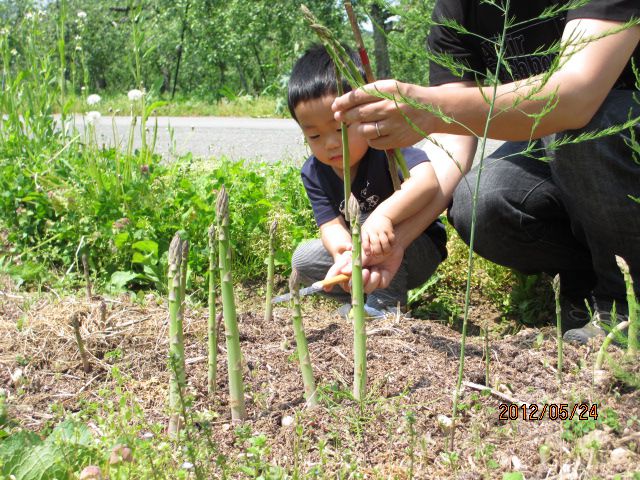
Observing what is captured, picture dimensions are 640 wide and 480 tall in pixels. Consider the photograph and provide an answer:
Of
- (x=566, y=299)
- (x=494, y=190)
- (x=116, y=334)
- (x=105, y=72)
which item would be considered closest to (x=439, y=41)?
(x=494, y=190)

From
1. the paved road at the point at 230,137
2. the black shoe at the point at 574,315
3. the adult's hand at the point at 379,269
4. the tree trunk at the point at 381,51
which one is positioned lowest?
the black shoe at the point at 574,315

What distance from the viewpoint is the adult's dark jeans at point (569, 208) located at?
6.90 feet

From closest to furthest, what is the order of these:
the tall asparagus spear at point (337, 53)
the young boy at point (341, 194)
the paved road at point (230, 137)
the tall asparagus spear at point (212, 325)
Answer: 1. the tall asparagus spear at point (337, 53)
2. the tall asparagus spear at point (212, 325)
3. the young boy at point (341, 194)
4. the paved road at point (230, 137)

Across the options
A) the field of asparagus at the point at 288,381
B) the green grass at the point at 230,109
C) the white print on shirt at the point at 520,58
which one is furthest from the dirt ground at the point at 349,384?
the green grass at the point at 230,109

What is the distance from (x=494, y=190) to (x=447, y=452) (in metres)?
1.27

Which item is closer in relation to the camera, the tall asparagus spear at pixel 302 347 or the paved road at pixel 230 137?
the tall asparagus spear at pixel 302 347

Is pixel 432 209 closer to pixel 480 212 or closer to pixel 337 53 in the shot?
pixel 480 212

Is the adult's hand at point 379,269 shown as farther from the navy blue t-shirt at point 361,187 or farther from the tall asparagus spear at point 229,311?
the tall asparagus spear at point 229,311

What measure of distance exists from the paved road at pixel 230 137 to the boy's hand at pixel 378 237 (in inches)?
134

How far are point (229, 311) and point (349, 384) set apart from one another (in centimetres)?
40

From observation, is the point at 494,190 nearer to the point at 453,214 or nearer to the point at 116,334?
the point at 453,214

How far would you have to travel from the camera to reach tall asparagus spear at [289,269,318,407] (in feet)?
5.06

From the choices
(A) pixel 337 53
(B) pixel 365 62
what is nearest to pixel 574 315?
(B) pixel 365 62

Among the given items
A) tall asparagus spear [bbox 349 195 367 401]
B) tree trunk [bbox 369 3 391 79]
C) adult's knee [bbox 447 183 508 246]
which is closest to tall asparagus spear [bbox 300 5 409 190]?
tall asparagus spear [bbox 349 195 367 401]
